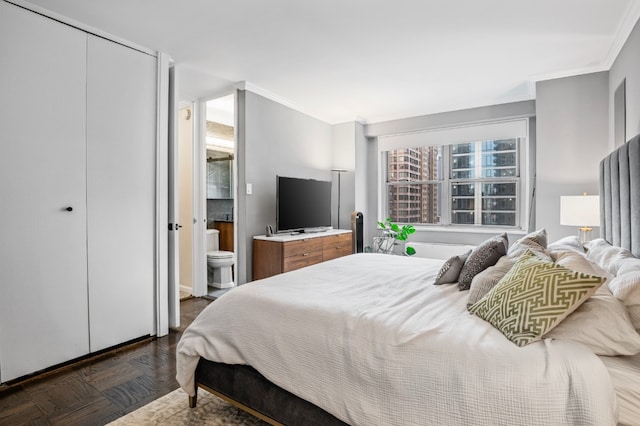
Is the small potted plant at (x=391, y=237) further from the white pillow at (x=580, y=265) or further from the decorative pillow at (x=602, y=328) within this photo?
the decorative pillow at (x=602, y=328)

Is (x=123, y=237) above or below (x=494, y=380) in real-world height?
above

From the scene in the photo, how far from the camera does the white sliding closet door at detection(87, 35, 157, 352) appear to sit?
2568 millimetres

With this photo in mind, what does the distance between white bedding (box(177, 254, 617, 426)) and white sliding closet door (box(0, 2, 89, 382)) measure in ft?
3.98

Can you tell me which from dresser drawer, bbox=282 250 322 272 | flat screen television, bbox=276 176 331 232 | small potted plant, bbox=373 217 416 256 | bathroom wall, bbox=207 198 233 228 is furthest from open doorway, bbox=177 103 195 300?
small potted plant, bbox=373 217 416 256

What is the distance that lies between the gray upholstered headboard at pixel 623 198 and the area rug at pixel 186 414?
219cm

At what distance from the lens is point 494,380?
108 cm

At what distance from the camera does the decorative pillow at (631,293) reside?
1.17 meters

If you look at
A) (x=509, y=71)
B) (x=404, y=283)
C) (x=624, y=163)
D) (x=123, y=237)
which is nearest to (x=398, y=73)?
(x=509, y=71)

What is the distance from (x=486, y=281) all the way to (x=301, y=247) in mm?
2457

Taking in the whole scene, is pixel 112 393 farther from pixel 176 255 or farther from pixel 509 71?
pixel 509 71

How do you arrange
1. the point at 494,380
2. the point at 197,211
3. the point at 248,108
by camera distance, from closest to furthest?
the point at 494,380 < the point at 248,108 < the point at 197,211

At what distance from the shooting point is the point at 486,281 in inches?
63.5

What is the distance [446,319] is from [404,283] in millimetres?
623

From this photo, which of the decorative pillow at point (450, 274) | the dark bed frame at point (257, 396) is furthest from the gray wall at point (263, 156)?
the decorative pillow at point (450, 274)
